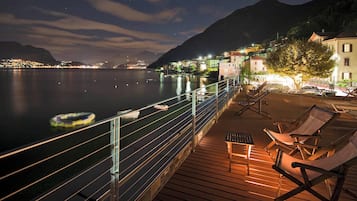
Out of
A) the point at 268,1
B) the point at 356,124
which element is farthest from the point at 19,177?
the point at 268,1

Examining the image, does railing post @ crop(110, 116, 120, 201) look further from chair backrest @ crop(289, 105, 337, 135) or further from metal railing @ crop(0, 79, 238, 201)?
chair backrest @ crop(289, 105, 337, 135)

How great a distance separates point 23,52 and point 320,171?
195 meters

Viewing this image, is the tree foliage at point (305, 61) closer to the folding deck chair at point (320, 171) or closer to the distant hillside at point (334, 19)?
the folding deck chair at point (320, 171)

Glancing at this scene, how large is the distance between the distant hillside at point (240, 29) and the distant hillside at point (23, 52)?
102738 mm

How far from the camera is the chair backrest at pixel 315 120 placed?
327 centimetres

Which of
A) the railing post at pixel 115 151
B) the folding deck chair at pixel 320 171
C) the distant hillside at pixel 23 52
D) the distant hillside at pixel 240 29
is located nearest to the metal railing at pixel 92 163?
the folding deck chair at pixel 320 171

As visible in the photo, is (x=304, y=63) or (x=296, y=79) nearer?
(x=304, y=63)

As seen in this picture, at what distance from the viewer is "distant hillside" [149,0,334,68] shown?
414 feet

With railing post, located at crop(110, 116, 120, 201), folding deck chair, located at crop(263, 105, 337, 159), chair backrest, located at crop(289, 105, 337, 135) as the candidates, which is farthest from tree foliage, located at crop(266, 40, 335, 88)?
railing post, located at crop(110, 116, 120, 201)

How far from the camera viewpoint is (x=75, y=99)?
40375mm

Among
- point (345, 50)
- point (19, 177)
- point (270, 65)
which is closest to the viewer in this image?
→ point (19, 177)

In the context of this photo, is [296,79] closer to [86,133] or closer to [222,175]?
[86,133]

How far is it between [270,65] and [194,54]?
14021 cm

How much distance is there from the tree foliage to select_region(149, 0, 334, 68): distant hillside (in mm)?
105308
